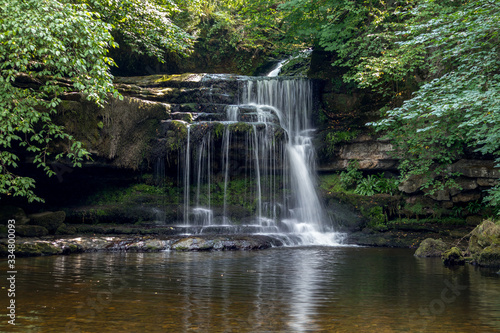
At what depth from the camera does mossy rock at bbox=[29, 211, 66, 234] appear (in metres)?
12.4

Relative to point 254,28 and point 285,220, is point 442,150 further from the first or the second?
point 254,28

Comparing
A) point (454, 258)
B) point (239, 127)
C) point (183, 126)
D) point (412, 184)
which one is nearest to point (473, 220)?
point (412, 184)

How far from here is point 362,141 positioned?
51.6ft

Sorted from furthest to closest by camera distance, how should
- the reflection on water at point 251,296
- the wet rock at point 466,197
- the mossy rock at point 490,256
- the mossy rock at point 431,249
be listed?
the wet rock at point 466,197
the mossy rock at point 431,249
the mossy rock at point 490,256
the reflection on water at point 251,296

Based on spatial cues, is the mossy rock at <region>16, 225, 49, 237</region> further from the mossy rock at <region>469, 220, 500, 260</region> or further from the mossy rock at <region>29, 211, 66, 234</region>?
the mossy rock at <region>469, 220, 500, 260</region>

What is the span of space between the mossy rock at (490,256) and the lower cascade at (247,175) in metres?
5.45

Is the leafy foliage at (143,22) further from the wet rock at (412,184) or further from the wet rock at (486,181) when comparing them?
the wet rock at (486,181)

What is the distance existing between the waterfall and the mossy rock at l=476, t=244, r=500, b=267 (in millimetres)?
5452

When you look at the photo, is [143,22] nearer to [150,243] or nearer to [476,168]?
[150,243]

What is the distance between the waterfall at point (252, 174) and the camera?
48.1ft

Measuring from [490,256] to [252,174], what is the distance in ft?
28.3

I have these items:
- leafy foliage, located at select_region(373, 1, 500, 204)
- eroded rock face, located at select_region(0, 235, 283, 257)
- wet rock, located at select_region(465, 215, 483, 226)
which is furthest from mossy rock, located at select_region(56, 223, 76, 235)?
wet rock, located at select_region(465, 215, 483, 226)

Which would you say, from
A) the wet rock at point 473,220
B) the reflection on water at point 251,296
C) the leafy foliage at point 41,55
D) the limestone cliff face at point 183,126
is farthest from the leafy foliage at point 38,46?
the wet rock at point 473,220

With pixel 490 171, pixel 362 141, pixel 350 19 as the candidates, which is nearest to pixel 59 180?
pixel 362 141
